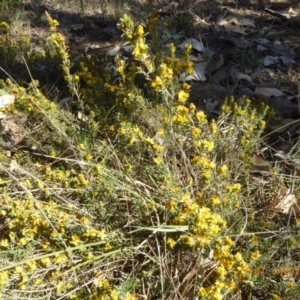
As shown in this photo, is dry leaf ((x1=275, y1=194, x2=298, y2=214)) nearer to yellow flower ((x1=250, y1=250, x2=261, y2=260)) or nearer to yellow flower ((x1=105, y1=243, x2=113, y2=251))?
yellow flower ((x1=250, y1=250, x2=261, y2=260))

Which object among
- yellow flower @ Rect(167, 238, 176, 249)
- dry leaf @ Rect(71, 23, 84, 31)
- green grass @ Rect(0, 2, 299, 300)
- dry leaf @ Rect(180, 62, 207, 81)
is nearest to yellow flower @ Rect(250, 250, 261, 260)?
green grass @ Rect(0, 2, 299, 300)

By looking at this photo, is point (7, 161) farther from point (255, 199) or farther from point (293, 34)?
point (293, 34)

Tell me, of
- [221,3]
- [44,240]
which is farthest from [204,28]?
[44,240]

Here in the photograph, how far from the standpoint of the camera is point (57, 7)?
477 cm

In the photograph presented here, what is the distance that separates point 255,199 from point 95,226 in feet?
2.94

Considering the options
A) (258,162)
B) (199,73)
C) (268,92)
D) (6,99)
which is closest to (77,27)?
(199,73)

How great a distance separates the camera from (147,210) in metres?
2.34

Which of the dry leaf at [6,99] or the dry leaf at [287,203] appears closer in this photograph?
the dry leaf at [287,203]

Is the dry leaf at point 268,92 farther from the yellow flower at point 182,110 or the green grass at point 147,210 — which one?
the yellow flower at point 182,110

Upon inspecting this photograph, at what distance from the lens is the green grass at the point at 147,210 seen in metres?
2.16

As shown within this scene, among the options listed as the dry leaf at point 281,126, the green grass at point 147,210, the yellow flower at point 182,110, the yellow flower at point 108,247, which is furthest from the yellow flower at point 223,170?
the dry leaf at point 281,126

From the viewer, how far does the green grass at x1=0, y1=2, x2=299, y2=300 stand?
2.16 metres

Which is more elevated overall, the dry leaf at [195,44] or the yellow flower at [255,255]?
the dry leaf at [195,44]

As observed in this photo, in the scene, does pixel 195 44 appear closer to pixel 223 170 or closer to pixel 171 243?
pixel 223 170
